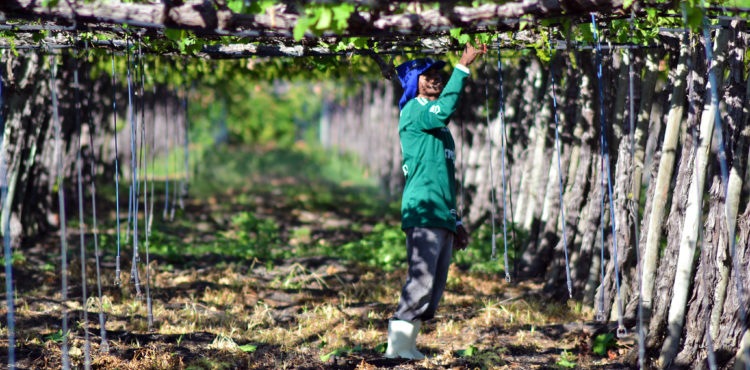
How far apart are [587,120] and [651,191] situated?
1.55m

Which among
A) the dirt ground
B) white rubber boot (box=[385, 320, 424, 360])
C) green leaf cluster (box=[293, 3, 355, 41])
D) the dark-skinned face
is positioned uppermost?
green leaf cluster (box=[293, 3, 355, 41])

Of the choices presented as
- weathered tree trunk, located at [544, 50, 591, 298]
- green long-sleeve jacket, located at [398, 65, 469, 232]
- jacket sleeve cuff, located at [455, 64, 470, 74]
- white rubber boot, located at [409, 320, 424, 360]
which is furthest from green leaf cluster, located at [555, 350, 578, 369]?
jacket sleeve cuff, located at [455, 64, 470, 74]

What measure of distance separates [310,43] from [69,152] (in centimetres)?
682

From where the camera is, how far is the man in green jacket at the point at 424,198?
532cm

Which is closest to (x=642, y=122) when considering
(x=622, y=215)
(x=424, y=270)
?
(x=622, y=215)

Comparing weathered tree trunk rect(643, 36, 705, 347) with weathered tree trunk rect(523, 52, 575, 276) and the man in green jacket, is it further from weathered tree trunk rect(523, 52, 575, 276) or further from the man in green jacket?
weathered tree trunk rect(523, 52, 575, 276)

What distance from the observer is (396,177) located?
55.8ft

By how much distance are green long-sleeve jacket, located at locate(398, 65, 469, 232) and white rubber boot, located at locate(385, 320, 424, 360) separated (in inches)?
24.5

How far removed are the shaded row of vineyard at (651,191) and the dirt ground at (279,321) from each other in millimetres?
444

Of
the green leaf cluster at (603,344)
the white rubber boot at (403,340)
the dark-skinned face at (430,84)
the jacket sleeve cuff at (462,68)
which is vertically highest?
the jacket sleeve cuff at (462,68)

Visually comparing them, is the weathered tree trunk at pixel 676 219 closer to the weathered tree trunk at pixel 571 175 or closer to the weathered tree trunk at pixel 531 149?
the weathered tree trunk at pixel 571 175

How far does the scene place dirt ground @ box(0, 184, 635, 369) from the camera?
567 centimetres

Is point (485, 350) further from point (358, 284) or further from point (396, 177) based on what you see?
point (396, 177)

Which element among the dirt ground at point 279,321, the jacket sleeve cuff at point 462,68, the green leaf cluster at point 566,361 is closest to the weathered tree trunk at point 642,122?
the green leaf cluster at point 566,361
